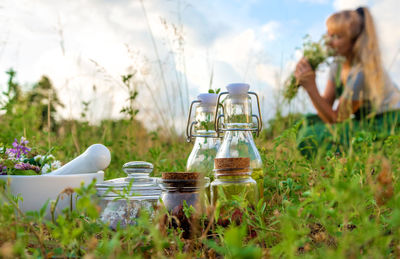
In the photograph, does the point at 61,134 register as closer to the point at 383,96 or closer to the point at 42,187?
the point at 42,187

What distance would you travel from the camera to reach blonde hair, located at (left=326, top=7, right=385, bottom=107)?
5082mm

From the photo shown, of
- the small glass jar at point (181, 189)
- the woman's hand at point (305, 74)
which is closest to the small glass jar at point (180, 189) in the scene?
the small glass jar at point (181, 189)

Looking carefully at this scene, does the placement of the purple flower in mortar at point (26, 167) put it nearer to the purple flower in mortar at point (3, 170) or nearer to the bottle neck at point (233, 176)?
the purple flower in mortar at point (3, 170)

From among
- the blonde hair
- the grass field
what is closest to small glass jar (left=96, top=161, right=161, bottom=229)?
the grass field

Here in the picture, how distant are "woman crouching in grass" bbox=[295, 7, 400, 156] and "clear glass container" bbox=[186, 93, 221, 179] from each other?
10.3 ft

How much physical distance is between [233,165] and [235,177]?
66 millimetres

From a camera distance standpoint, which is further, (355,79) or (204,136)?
(355,79)

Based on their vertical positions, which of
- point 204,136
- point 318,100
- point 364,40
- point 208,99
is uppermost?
point 364,40

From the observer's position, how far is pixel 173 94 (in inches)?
160

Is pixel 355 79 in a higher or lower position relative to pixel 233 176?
higher

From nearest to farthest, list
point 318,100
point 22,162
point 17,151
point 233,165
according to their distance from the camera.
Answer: point 233,165 < point 22,162 < point 17,151 < point 318,100

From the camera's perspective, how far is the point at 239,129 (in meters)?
1.50

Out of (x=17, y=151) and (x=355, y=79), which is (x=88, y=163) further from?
(x=355, y=79)

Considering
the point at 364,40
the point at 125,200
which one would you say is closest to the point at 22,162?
the point at 125,200
